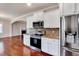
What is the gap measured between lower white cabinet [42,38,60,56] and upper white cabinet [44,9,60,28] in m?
0.51

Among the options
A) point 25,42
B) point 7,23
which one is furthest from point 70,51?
point 25,42

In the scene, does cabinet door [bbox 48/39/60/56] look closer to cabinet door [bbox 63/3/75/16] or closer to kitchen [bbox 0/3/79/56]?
kitchen [bbox 0/3/79/56]

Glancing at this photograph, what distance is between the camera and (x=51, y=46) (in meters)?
3.85

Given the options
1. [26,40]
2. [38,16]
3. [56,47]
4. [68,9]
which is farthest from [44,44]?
[68,9]

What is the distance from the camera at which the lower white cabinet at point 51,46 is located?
355 cm

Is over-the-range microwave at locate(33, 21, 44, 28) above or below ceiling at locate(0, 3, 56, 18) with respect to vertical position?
below

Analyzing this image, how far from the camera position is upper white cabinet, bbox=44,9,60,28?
3791mm

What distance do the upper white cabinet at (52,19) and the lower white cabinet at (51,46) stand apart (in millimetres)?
515

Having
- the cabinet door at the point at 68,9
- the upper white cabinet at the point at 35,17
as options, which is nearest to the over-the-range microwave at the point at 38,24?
→ the upper white cabinet at the point at 35,17

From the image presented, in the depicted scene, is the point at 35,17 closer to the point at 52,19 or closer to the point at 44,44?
the point at 52,19

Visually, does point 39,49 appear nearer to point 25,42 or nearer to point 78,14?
point 25,42

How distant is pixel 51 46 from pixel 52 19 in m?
0.92

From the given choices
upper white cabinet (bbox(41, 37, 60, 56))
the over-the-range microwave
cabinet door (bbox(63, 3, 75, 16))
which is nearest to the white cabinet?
the over-the-range microwave

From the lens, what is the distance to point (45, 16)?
14.9 ft
